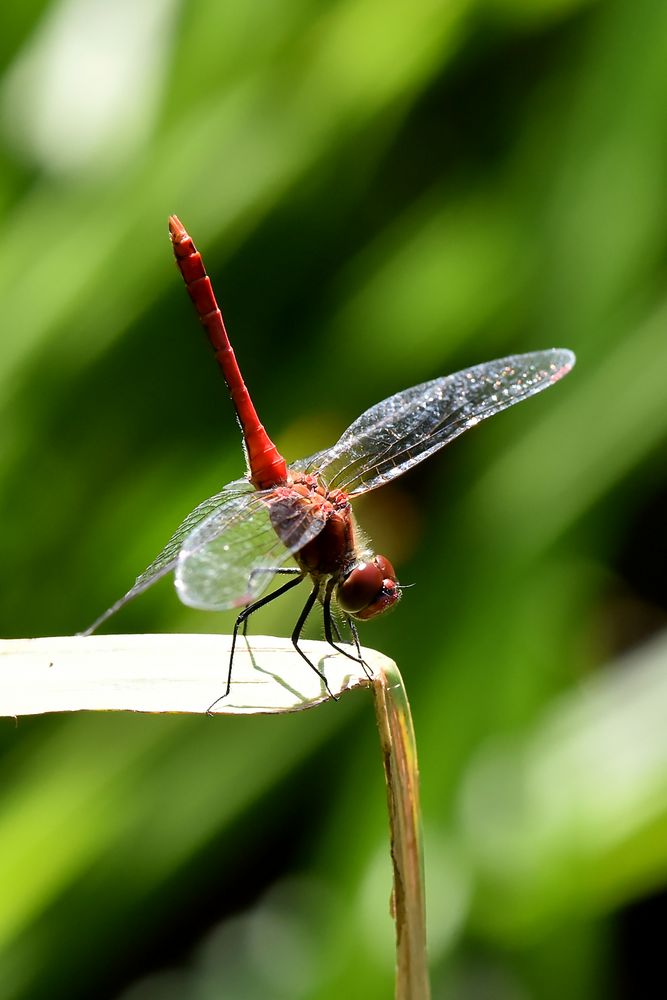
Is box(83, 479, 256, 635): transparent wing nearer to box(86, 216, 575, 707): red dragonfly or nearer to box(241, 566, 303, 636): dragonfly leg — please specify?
box(86, 216, 575, 707): red dragonfly

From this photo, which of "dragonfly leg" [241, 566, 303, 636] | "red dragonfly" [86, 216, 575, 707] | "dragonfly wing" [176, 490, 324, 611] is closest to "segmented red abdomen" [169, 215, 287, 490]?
"red dragonfly" [86, 216, 575, 707]

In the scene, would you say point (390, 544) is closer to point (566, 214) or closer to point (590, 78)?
point (566, 214)

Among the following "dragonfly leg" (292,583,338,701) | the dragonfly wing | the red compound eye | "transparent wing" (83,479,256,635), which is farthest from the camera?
the red compound eye

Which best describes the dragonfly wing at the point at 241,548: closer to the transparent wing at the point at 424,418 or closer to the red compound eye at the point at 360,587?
the red compound eye at the point at 360,587

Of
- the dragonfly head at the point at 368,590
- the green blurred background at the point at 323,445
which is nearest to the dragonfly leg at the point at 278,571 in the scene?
the dragonfly head at the point at 368,590

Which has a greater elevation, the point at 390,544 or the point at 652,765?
the point at 390,544

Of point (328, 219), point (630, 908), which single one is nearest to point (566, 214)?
point (328, 219)

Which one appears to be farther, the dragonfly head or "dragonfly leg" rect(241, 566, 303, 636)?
the dragonfly head

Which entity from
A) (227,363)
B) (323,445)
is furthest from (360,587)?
(323,445)
